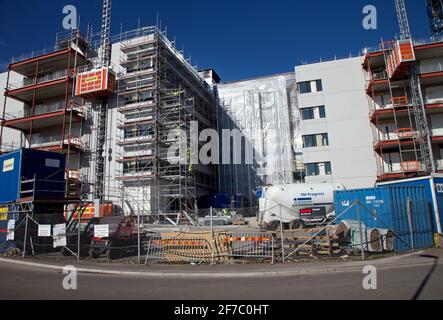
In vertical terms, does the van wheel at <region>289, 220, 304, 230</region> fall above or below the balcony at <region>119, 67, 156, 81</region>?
below

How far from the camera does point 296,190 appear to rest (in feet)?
80.6

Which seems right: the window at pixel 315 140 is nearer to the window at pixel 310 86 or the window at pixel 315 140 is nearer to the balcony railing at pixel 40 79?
the window at pixel 310 86

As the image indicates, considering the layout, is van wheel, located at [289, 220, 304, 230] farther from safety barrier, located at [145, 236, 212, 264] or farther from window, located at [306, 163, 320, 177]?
window, located at [306, 163, 320, 177]

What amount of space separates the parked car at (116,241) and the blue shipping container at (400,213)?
1027cm

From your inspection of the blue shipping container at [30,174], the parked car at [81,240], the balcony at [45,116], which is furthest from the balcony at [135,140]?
the parked car at [81,240]

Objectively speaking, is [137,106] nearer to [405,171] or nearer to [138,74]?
[138,74]

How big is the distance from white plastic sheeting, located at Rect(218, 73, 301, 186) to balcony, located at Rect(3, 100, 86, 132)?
2202 centimetres

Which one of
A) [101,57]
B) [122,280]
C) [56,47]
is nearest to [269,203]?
[122,280]

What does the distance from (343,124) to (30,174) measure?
31.9 meters

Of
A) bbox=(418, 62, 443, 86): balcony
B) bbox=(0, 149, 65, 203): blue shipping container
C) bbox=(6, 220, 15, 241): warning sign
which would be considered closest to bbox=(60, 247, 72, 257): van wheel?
bbox=(6, 220, 15, 241): warning sign

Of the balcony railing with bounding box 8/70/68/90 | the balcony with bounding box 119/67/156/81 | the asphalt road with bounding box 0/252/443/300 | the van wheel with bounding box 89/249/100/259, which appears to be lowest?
the asphalt road with bounding box 0/252/443/300

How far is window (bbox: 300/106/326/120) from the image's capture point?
1465 inches

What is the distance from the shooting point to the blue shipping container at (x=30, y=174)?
54.1ft

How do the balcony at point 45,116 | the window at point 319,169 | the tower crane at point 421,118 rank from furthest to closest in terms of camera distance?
1. the balcony at point 45,116
2. the window at point 319,169
3. the tower crane at point 421,118
